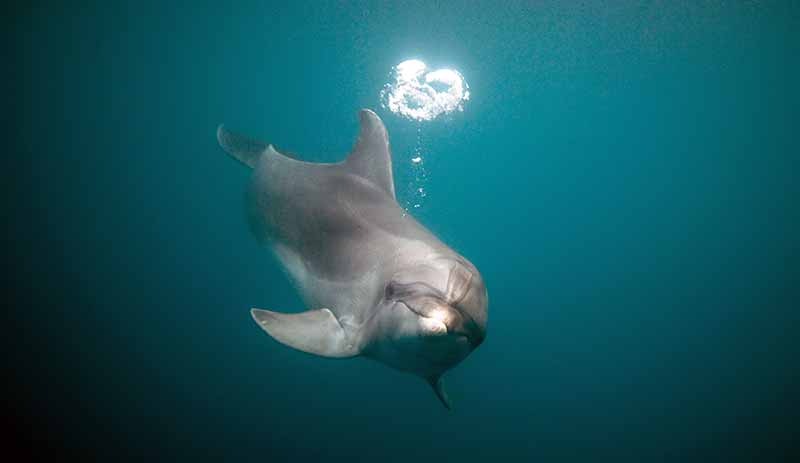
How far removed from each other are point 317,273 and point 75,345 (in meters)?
12.9

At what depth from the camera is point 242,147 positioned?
6773mm

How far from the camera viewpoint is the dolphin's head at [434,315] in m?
2.65

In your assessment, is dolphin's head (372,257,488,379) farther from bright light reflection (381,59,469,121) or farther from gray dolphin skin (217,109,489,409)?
bright light reflection (381,59,469,121)

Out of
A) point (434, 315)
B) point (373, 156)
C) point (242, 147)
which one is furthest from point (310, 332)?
point (242, 147)

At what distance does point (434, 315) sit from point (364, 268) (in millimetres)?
1374

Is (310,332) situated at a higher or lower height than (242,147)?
lower

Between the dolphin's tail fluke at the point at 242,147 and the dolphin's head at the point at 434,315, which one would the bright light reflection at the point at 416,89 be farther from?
the dolphin's head at the point at 434,315

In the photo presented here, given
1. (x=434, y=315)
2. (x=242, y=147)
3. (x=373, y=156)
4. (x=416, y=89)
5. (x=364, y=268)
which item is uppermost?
(x=416, y=89)

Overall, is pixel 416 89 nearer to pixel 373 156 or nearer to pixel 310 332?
pixel 373 156

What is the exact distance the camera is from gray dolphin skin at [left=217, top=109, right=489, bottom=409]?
2.80 metres

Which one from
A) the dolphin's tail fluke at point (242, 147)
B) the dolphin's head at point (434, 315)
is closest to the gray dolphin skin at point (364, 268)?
the dolphin's head at point (434, 315)

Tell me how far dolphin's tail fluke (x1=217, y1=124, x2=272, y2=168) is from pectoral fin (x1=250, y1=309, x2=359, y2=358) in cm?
344

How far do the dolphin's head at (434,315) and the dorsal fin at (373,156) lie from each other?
1.82 meters

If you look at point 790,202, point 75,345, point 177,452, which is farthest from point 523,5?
point 790,202
